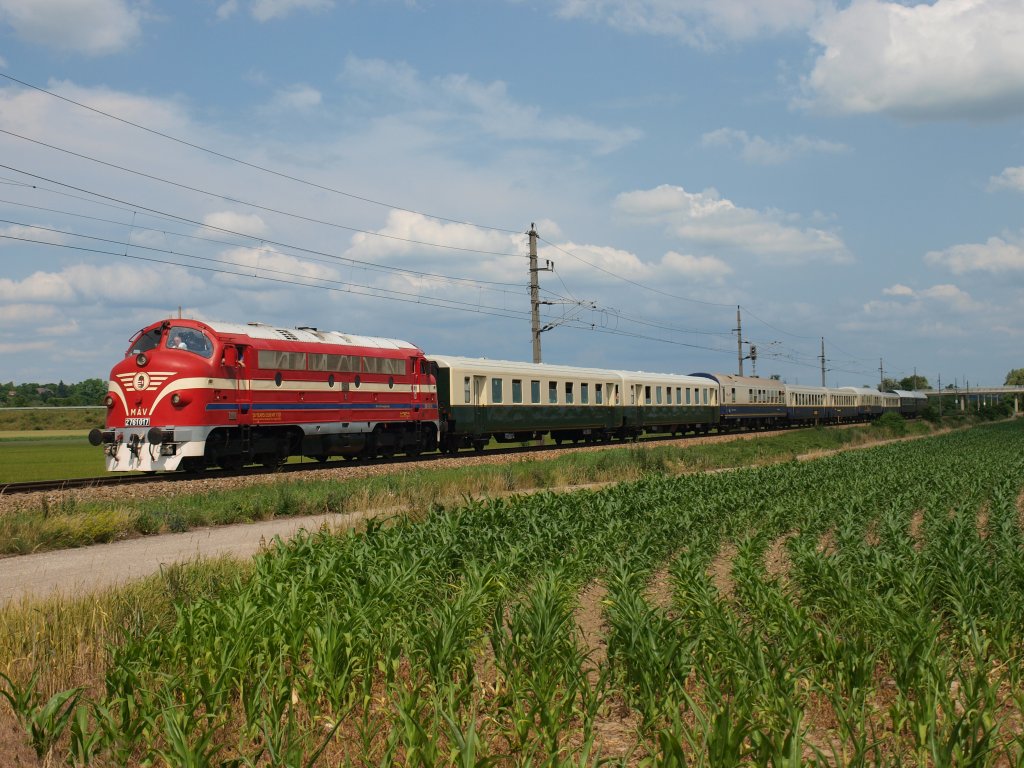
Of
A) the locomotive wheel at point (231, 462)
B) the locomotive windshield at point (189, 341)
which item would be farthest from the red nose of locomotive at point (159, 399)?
the locomotive wheel at point (231, 462)

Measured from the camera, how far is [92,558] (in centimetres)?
1275

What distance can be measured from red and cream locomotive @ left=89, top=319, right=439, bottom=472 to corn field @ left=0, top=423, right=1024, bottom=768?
12828 mm

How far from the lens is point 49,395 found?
104 metres

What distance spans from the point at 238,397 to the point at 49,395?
94467 mm

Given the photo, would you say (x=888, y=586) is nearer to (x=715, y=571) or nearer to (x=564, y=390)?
(x=715, y=571)

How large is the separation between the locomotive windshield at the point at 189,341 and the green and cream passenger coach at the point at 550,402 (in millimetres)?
11202

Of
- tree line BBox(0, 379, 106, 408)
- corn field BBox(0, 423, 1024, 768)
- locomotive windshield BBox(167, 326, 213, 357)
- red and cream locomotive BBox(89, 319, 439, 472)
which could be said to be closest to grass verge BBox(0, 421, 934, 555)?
red and cream locomotive BBox(89, 319, 439, 472)

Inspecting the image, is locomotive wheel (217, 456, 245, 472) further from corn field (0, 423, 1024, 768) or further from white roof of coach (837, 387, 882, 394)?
white roof of coach (837, 387, 882, 394)

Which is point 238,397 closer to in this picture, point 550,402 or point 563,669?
point 550,402

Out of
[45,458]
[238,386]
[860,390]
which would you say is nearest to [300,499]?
[238,386]

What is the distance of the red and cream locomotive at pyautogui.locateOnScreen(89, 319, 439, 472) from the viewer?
71.4ft

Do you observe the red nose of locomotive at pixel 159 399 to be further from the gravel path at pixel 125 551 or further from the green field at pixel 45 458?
the green field at pixel 45 458

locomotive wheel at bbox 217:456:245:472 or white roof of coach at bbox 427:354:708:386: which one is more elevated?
white roof of coach at bbox 427:354:708:386

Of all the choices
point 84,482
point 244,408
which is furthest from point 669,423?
point 84,482
